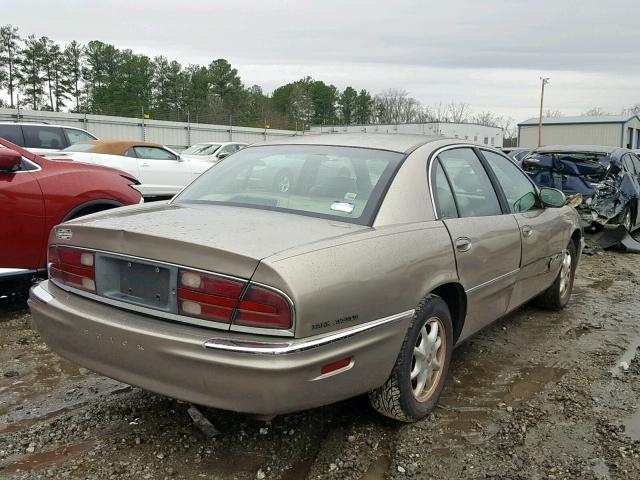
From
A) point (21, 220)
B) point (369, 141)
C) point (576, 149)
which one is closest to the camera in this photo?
point (369, 141)

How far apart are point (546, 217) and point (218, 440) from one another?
3194mm

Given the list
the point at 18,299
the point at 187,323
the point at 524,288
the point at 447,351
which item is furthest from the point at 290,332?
the point at 18,299

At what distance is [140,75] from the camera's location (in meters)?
50.9

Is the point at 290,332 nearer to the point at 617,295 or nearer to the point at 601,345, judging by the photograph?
the point at 601,345

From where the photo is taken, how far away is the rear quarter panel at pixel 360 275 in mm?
2287

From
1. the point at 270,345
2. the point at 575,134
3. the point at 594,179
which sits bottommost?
the point at 270,345

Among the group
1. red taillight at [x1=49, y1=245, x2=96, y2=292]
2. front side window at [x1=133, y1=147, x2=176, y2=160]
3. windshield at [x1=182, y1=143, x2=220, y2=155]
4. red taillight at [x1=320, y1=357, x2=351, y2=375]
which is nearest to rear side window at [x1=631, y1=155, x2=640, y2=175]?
front side window at [x1=133, y1=147, x2=176, y2=160]

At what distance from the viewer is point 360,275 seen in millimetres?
2512

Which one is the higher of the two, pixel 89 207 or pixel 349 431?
pixel 89 207

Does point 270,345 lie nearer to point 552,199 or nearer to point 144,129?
point 552,199

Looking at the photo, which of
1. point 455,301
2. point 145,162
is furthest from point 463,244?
point 145,162

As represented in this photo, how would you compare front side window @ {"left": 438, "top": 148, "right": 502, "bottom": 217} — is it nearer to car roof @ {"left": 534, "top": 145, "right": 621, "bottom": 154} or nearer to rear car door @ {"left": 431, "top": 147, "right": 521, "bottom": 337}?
rear car door @ {"left": 431, "top": 147, "right": 521, "bottom": 337}

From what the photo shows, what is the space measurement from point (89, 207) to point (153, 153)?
6206 mm

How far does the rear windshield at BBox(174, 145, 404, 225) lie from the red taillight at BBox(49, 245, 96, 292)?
0.78m
